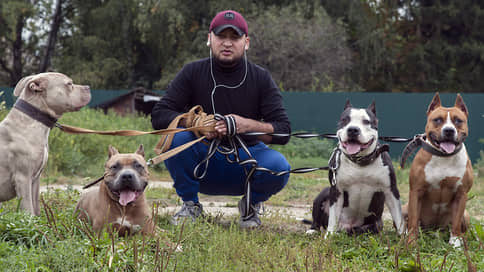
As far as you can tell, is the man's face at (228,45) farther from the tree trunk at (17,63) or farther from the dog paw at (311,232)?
the tree trunk at (17,63)

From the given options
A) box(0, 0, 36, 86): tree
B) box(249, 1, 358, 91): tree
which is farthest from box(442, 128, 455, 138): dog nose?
box(0, 0, 36, 86): tree

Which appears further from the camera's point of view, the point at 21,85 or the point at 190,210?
the point at 190,210

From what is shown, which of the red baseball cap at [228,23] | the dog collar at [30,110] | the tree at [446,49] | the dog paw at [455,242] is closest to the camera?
the dog collar at [30,110]

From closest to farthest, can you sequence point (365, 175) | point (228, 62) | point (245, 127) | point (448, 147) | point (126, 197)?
point (126, 197), point (448, 147), point (365, 175), point (245, 127), point (228, 62)

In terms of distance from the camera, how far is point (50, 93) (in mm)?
3326

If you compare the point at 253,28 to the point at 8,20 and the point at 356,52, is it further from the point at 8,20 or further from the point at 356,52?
the point at 8,20

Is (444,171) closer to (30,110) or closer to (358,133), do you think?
(358,133)

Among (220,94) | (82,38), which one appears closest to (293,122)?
(220,94)

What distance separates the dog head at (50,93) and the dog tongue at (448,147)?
8.74 feet

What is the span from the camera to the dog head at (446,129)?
3371 millimetres

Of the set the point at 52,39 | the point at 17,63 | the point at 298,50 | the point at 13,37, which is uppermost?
the point at 52,39

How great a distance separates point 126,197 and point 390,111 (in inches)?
414

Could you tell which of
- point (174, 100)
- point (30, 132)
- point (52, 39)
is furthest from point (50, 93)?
point (52, 39)

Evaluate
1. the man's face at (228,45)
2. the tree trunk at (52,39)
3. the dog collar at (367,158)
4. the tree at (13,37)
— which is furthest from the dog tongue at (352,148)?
the tree trunk at (52,39)
